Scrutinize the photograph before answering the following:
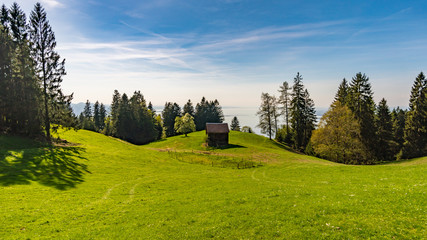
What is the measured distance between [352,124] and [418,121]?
2495 centimetres

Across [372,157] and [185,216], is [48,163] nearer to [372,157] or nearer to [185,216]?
[185,216]

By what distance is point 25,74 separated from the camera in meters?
42.4

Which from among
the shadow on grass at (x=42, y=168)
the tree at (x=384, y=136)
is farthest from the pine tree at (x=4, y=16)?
the tree at (x=384, y=136)

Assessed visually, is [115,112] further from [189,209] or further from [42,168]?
[189,209]

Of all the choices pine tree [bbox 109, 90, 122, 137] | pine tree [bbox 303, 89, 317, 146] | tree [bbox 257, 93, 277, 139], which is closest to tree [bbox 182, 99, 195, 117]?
pine tree [bbox 109, 90, 122, 137]

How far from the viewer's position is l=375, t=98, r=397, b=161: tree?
6469 cm

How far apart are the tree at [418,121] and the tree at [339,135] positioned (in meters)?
19.0

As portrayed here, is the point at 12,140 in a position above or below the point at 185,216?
above

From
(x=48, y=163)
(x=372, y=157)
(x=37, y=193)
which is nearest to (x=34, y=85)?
(x=48, y=163)

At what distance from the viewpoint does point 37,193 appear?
19781 mm

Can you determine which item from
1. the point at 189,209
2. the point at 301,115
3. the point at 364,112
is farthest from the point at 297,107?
the point at 189,209

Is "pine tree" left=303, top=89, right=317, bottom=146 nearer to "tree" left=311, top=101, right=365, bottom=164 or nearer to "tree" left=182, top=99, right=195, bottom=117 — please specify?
"tree" left=311, top=101, right=365, bottom=164

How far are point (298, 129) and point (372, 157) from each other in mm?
24368

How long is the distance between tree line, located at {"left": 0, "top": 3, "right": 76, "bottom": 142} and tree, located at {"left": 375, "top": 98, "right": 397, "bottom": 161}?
3676 inches
